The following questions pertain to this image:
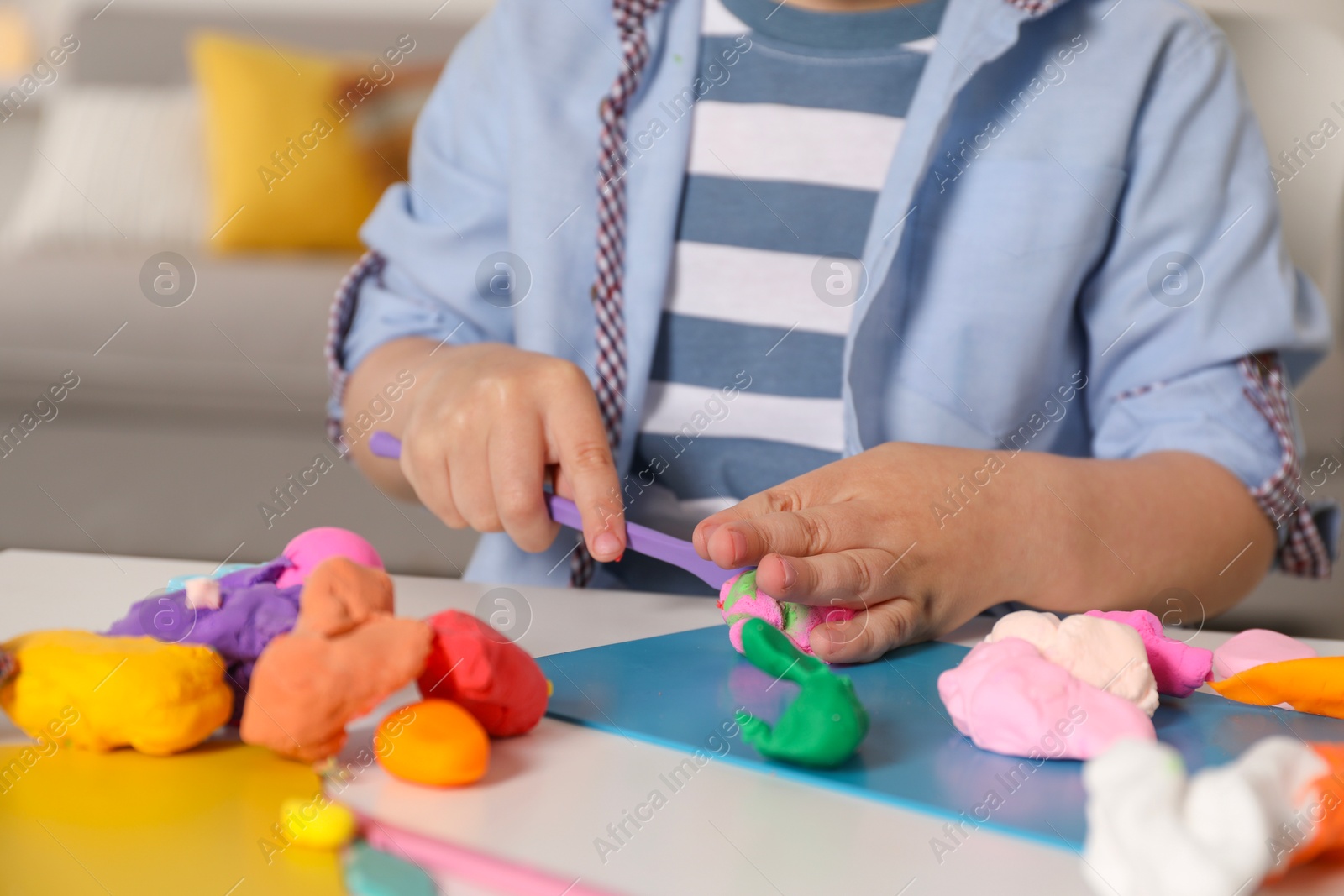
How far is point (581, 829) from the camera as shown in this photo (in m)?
0.32

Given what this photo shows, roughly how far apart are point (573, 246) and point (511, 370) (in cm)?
21

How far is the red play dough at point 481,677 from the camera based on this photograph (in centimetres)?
36

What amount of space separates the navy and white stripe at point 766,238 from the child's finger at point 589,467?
20cm

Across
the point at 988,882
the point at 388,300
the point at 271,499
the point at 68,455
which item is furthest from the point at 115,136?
the point at 988,882

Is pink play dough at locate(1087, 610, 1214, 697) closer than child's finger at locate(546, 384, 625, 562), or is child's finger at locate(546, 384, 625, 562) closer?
pink play dough at locate(1087, 610, 1214, 697)

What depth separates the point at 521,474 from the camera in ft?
1.95

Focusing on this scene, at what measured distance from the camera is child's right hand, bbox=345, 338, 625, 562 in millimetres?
581

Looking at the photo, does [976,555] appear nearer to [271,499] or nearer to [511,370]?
[511,370]

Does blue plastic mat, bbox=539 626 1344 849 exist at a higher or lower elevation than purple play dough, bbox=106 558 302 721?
lower

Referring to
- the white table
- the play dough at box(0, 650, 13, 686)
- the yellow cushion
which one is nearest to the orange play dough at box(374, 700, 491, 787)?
the white table

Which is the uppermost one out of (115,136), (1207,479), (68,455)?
(1207,479)

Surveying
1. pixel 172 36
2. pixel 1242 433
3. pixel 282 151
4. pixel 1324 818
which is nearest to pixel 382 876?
pixel 1324 818

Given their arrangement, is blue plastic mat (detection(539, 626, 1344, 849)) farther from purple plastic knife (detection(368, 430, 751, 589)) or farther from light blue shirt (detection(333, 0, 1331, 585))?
light blue shirt (detection(333, 0, 1331, 585))

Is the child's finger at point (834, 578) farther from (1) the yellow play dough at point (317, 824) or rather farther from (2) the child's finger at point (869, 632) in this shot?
(1) the yellow play dough at point (317, 824)
